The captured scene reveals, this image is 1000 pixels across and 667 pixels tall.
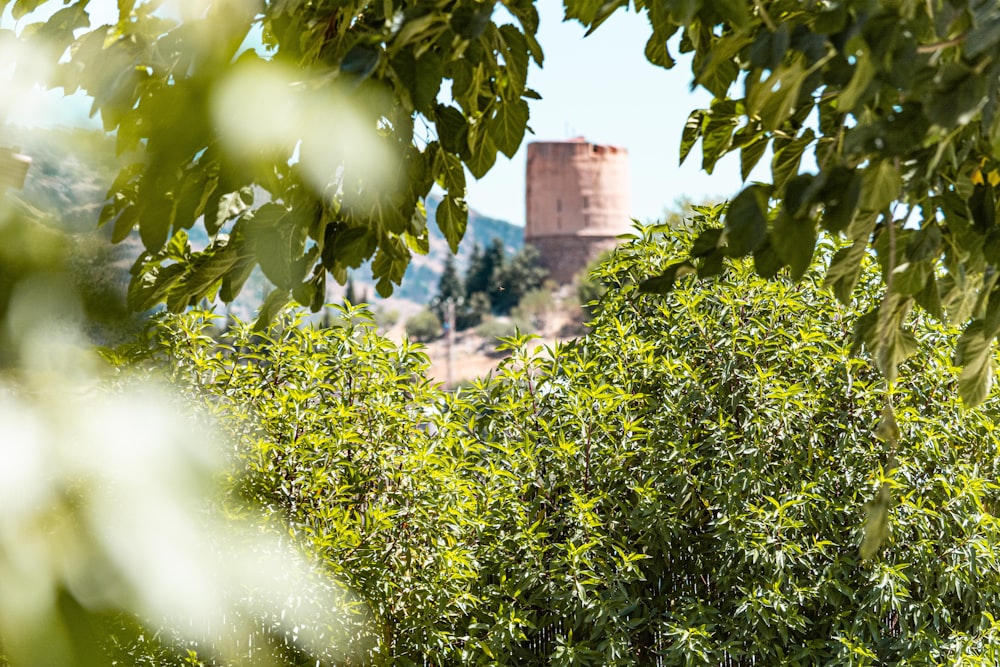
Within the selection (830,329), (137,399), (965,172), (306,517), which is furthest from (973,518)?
(137,399)

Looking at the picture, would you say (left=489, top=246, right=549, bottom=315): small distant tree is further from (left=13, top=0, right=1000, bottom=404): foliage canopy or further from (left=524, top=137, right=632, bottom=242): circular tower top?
(left=13, top=0, right=1000, bottom=404): foliage canopy

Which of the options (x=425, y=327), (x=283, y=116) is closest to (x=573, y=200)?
(x=425, y=327)

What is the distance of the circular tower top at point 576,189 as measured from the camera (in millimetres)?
48250

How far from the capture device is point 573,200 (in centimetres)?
4878

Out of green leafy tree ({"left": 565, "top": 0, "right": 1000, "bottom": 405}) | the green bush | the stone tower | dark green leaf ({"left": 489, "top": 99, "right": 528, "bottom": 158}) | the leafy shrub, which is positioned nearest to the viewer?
green leafy tree ({"left": 565, "top": 0, "right": 1000, "bottom": 405})

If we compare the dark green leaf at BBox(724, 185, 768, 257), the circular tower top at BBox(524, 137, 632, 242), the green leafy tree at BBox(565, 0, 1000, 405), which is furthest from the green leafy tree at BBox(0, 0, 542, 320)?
the circular tower top at BBox(524, 137, 632, 242)

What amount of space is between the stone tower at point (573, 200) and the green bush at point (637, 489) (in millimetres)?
45269

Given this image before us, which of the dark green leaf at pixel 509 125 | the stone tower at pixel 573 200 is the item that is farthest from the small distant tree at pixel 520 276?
the dark green leaf at pixel 509 125

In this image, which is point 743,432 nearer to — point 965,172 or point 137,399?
point 965,172

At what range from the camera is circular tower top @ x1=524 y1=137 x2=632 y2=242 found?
48.2m

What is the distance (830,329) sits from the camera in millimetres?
3090

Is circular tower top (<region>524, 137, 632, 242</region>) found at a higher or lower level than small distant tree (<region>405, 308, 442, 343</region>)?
higher

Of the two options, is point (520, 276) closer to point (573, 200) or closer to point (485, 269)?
point (485, 269)

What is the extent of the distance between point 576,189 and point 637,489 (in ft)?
153
